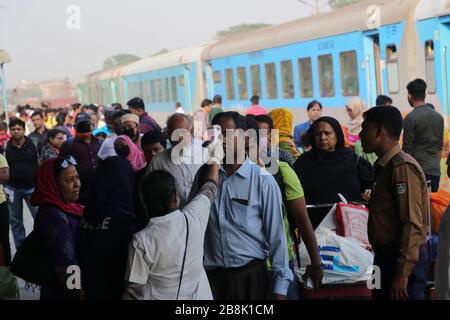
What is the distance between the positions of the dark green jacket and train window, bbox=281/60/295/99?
988 centimetres

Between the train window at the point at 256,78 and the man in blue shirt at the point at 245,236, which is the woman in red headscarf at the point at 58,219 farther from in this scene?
the train window at the point at 256,78

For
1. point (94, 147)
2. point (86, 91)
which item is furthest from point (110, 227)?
point (86, 91)

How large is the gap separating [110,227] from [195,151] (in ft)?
6.41

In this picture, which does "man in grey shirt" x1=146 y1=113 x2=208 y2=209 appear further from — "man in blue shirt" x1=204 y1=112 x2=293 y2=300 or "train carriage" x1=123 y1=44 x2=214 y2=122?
"train carriage" x1=123 y1=44 x2=214 y2=122

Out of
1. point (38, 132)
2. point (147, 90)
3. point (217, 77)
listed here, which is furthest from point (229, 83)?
point (38, 132)

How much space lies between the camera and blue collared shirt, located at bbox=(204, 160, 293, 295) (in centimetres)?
428

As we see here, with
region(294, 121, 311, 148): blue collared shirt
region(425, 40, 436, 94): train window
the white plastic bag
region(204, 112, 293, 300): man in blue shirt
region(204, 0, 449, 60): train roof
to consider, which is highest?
region(204, 0, 449, 60): train roof

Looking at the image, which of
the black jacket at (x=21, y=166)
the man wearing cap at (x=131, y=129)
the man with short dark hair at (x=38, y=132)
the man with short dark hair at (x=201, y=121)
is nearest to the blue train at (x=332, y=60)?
the man with short dark hair at (x=201, y=121)

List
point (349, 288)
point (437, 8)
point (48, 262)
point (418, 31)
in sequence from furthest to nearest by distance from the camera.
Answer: point (418, 31), point (437, 8), point (349, 288), point (48, 262)

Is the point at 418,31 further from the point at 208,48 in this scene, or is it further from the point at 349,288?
the point at 208,48

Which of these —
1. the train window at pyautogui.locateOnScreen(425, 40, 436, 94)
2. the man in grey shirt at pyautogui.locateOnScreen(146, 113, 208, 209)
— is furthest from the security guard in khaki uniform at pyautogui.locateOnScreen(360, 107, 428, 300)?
the train window at pyautogui.locateOnScreen(425, 40, 436, 94)

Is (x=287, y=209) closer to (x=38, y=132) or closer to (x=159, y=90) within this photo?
(x=38, y=132)

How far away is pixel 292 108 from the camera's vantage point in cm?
1869
